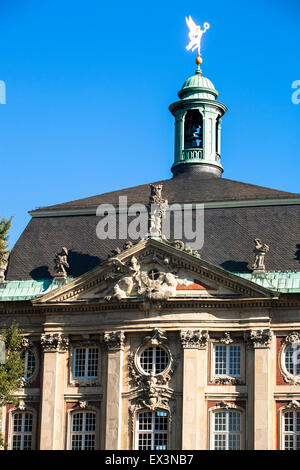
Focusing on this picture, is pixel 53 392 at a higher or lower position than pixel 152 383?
lower

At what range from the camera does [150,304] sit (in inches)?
2635

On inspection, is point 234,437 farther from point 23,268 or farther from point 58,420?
point 23,268

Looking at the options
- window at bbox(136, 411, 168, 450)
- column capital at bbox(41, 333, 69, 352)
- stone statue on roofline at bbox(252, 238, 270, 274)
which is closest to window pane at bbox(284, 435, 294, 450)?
window at bbox(136, 411, 168, 450)

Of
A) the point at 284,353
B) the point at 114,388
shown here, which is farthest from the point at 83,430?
the point at 284,353

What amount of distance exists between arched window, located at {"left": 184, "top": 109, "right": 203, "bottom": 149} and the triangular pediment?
41.6 ft

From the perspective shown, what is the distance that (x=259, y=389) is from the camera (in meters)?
65.3

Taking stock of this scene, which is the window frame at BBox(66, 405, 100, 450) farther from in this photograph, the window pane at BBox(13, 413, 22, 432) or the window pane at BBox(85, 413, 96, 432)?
the window pane at BBox(13, 413, 22, 432)

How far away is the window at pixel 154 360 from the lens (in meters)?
67.1

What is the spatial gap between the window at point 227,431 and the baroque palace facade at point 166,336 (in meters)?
0.05

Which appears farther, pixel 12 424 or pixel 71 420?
pixel 12 424

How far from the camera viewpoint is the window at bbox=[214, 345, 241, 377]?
2618 inches

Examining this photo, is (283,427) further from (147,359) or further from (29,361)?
(29,361)

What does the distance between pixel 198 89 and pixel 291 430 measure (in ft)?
73.3
